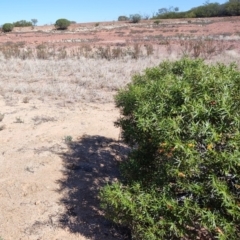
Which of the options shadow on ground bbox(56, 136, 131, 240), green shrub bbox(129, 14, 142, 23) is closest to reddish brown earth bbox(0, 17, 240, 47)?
green shrub bbox(129, 14, 142, 23)

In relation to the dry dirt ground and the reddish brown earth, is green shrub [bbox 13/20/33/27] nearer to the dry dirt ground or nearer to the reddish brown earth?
the reddish brown earth

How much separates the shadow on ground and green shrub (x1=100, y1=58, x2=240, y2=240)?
86 centimetres

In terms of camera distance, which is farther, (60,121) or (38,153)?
(60,121)

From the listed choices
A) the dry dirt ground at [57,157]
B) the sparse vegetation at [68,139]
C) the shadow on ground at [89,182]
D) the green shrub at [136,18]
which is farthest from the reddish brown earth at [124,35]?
the shadow on ground at [89,182]

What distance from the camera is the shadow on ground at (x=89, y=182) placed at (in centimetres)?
392

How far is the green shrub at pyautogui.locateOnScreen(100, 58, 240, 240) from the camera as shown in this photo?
245cm

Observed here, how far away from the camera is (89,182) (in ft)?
15.9

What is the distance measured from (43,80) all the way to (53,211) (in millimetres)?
8091

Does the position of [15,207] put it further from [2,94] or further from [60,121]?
[2,94]

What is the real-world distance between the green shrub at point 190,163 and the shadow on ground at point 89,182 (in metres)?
0.86

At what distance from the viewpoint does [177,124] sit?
258cm

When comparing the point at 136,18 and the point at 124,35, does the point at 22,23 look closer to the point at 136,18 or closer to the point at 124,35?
the point at 136,18

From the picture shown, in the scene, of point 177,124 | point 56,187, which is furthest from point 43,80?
point 177,124

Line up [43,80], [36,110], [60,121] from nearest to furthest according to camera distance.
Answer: [60,121]
[36,110]
[43,80]
